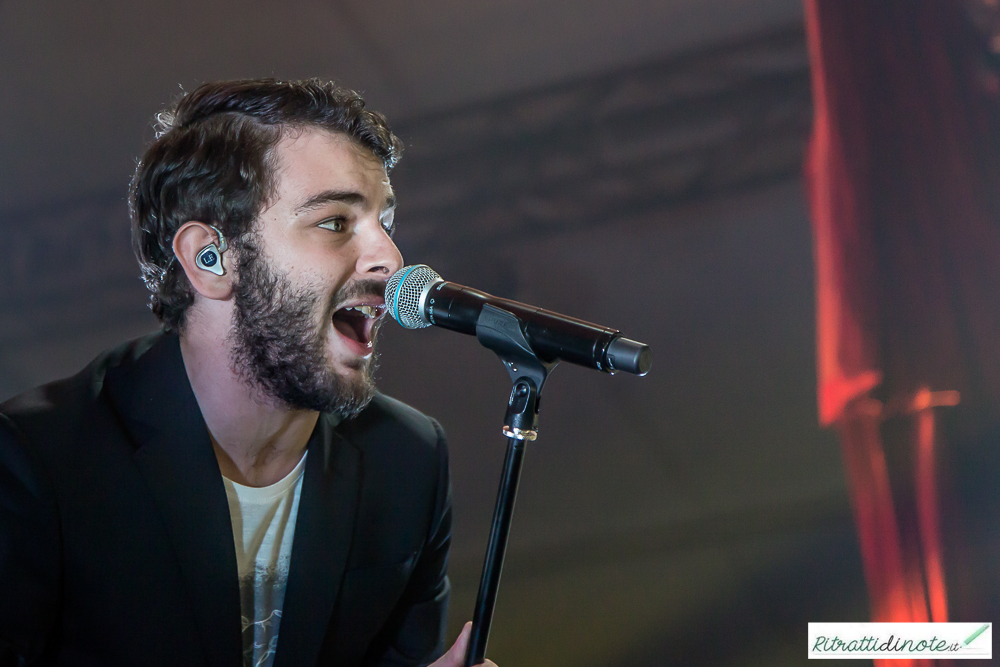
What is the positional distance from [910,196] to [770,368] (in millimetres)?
947

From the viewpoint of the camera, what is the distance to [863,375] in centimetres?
323

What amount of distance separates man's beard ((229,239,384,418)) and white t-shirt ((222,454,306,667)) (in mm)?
268

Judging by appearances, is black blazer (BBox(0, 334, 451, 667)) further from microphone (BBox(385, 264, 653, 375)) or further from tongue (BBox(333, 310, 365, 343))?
microphone (BBox(385, 264, 653, 375))

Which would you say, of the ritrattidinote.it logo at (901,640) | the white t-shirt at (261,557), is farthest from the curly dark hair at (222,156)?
the ritrattidinote.it logo at (901,640)

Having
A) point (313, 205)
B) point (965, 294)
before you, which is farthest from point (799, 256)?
point (313, 205)

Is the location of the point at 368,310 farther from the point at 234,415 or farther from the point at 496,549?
the point at 496,549

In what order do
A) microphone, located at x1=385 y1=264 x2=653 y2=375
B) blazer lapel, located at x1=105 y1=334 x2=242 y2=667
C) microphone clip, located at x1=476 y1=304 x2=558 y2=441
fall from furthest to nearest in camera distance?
blazer lapel, located at x1=105 y1=334 x2=242 y2=667 < microphone clip, located at x1=476 y1=304 x2=558 y2=441 < microphone, located at x1=385 y1=264 x2=653 y2=375

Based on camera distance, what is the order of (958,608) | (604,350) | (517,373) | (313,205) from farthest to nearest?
(958,608) < (313,205) < (517,373) < (604,350)

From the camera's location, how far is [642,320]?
3209 millimetres

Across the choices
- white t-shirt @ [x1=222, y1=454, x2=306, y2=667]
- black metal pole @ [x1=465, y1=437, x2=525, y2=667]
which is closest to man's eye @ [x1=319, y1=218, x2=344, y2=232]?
white t-shirt @ [x1=222, y1=454, x2=306, y2=667]

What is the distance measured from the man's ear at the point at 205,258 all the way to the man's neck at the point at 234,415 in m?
0.11

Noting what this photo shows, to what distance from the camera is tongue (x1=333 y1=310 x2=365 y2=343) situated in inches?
74.5

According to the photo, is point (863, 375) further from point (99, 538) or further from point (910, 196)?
point (99, 538)

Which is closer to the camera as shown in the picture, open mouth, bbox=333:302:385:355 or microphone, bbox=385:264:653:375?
microphone, bbox=385:264:653:375
